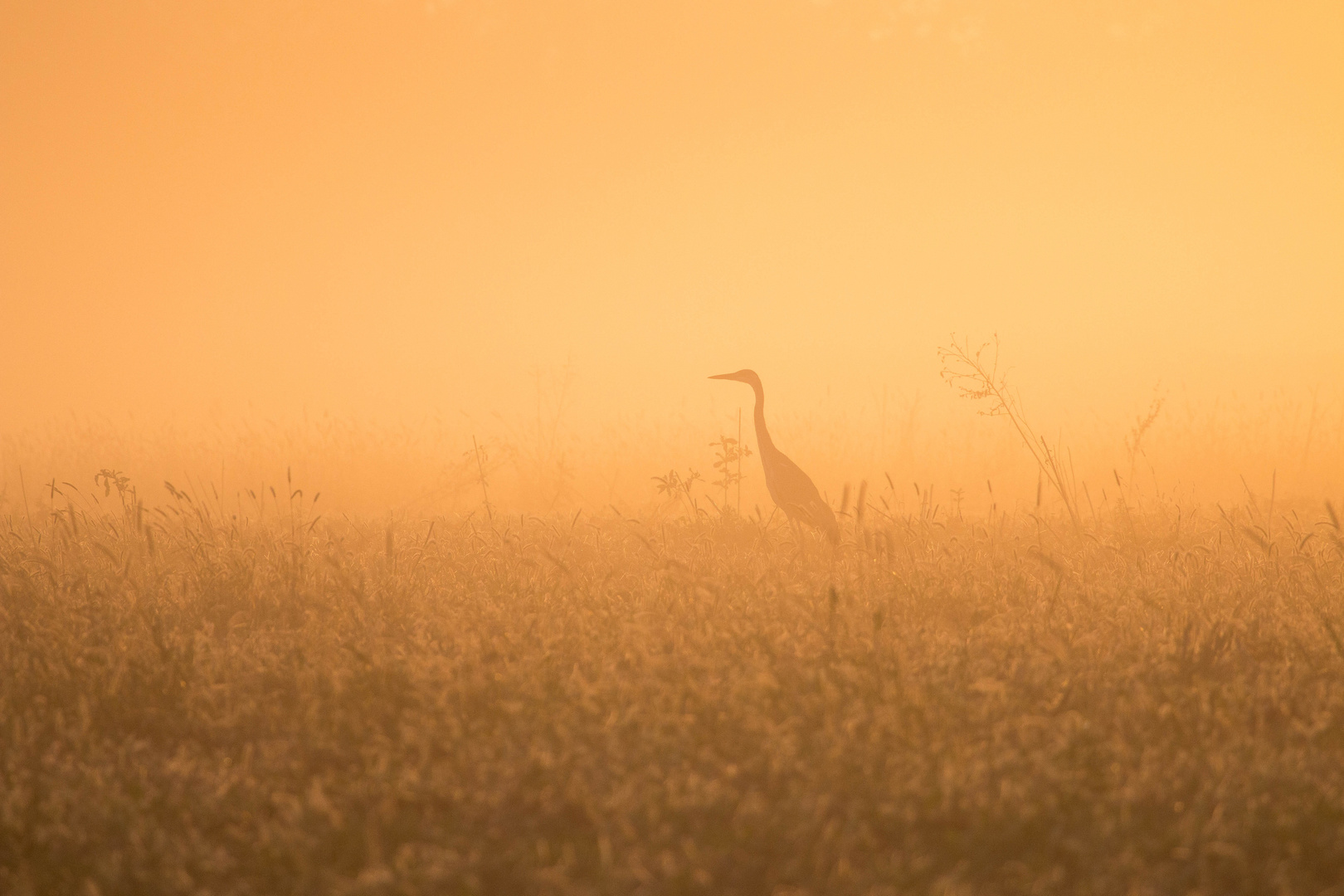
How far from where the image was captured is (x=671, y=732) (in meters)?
2.78

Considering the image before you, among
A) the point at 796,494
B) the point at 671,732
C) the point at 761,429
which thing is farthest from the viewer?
the point at 761,429

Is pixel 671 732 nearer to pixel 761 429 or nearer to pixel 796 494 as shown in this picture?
pixel 796 494

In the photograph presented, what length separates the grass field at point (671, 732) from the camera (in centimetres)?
221

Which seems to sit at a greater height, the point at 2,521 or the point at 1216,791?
the point at 2,521

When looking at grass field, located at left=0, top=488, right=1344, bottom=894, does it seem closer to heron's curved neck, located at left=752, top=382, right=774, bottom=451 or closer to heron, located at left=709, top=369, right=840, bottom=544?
heron, located at left=709, top=369, right=840, bottom=544

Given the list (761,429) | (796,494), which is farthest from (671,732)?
(761,429)

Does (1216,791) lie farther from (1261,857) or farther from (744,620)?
(744,620)

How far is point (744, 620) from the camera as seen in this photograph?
377 cm

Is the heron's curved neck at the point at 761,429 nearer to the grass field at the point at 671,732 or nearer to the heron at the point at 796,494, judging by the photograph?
the heron at the point at 796,494

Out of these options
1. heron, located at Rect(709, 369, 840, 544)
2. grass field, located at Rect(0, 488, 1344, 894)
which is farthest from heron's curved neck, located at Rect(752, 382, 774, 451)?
grass field, located at Rect(0, 488, 1344, 894)

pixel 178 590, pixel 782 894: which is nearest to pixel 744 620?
pixel 782 894

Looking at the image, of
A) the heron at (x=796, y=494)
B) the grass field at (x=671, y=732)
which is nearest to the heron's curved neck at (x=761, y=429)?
the heron at (x=796, y=494)

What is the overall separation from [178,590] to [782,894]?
3.43m

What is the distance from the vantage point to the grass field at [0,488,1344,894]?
2.21 meters
